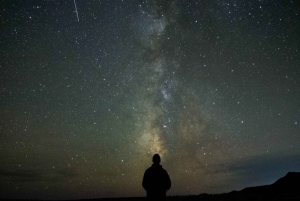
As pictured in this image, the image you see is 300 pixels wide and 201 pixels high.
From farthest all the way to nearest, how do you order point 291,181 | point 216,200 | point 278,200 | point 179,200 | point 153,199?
point 291,181 < point 179,200 < point 216,200 < point 278,200 < point 153,199

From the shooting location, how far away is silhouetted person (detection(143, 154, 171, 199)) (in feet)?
16.6

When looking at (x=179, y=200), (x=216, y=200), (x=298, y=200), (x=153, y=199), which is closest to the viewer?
(x=153, y=199)

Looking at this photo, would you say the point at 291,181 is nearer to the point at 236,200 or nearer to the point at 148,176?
the point at 236,200

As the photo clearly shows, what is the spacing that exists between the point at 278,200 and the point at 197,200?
4.47 meters

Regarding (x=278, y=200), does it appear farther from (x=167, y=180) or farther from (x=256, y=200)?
(x=167, y=180)

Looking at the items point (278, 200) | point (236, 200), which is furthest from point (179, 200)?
point (278, 200)

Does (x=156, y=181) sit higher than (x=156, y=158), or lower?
lower

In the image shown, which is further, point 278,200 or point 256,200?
point 256,200

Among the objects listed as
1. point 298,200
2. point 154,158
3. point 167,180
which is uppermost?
point 154,158

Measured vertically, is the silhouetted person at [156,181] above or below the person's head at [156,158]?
below

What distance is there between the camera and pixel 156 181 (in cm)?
505

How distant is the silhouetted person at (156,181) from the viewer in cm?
506

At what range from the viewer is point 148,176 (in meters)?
5.12

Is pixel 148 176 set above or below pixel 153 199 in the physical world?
above
